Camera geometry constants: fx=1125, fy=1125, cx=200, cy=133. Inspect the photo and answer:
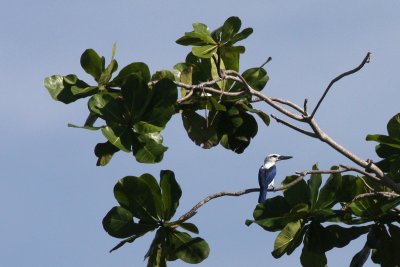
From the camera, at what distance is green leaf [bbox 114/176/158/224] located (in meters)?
7.98

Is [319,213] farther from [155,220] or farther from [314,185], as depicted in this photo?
[155,220]

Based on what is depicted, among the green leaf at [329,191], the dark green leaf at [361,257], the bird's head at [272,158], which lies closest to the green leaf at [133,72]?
the green leaf at [329,191]

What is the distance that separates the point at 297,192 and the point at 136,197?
1146 millimetres

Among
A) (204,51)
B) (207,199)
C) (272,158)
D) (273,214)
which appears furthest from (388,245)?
(272,158)

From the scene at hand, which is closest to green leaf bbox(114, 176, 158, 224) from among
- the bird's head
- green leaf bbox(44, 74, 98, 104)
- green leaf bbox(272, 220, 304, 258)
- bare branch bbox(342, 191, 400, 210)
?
green leaf bbox(44, 74, 98, 104)

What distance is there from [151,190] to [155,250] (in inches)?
17.6

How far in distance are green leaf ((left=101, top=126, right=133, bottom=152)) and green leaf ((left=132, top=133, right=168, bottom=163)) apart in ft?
0.17

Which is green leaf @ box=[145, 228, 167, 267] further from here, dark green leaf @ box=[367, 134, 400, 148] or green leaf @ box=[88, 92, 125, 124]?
dark green leaf @ box=[367, 134, 400, 148]

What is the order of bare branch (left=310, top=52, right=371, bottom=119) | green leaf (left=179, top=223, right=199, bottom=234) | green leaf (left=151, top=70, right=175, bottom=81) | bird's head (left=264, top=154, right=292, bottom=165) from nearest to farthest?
bare branch (left=310, top=52, right=371, bottom=119)
green leaf (left=179, top=223, right=199, bottom=234)
green leaf (left=151, top=70, right=175, bottom=81)
bird's head (left=264, top=154, right=292, bottom=165)

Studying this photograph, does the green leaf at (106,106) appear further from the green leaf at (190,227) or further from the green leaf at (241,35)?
the green leaf at (241,35)

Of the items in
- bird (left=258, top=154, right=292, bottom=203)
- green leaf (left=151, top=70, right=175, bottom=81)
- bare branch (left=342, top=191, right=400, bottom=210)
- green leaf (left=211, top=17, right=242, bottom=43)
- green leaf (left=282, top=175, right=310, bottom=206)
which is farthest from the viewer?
bird (left=258, top=154, right=292, bottom=203)

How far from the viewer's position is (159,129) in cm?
779

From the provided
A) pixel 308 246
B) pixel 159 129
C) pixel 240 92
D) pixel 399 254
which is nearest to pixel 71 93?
pixel 159 129

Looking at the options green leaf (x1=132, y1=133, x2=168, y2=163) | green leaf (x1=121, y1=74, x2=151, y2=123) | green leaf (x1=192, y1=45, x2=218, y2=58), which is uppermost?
green leaf (x1=192, y1=45, x2=218, y2=58)
